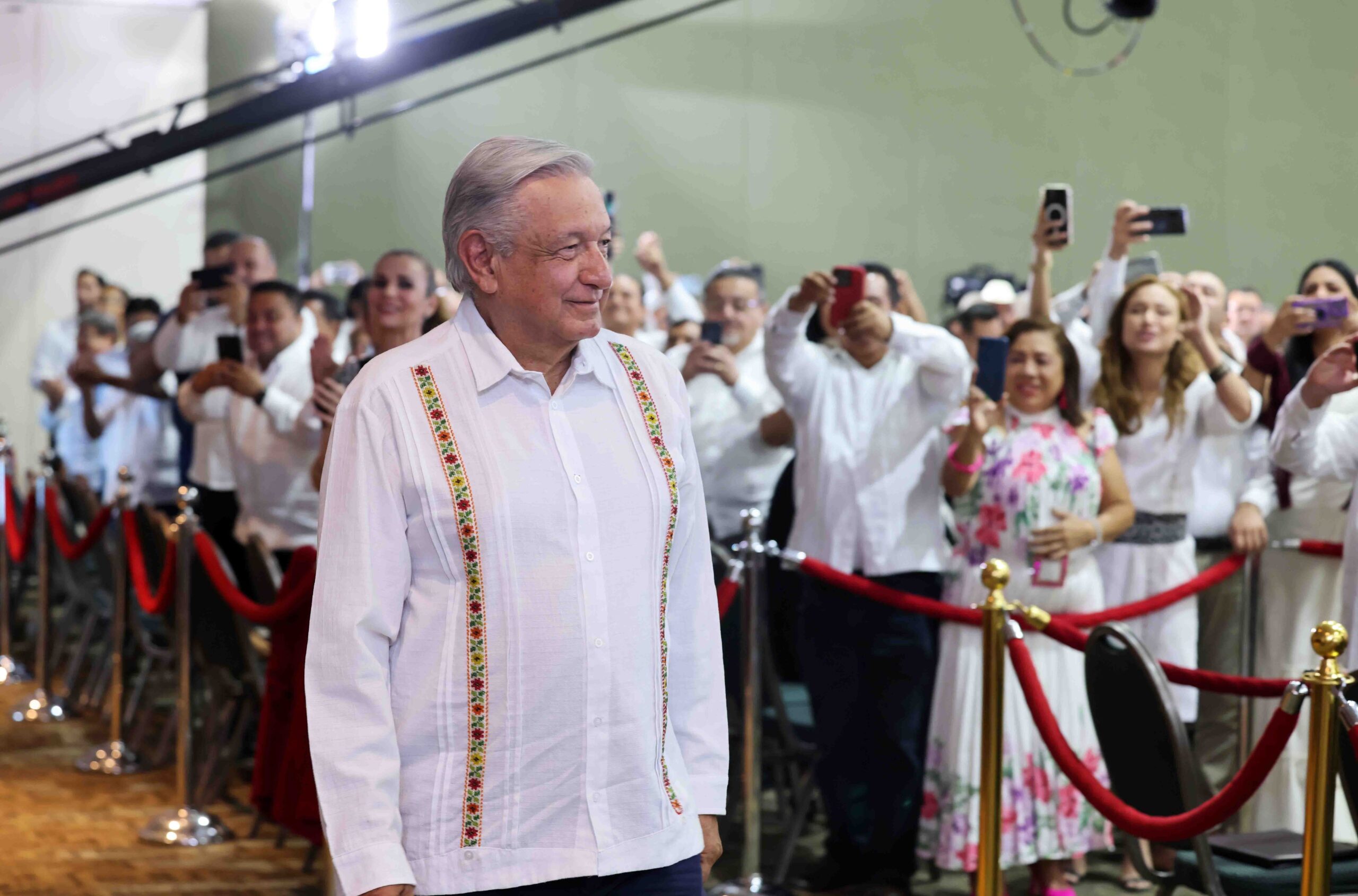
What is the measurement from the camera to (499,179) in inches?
70.3

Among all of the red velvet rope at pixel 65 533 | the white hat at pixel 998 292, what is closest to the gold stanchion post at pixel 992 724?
the white hat at pixel 998 292

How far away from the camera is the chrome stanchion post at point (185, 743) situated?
4.65m

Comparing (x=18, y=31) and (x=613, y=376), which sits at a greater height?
(x=18, y=31)

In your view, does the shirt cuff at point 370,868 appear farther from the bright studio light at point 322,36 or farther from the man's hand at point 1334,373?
the bright studio light at point 322,36

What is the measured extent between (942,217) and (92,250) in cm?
608

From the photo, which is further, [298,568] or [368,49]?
[368,49]

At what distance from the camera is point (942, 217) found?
575 centimetres

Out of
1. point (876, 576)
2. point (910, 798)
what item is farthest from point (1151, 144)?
point (910, 798)

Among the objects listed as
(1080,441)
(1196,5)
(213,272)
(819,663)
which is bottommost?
(819,663)

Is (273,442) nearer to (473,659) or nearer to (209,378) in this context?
(209,378)

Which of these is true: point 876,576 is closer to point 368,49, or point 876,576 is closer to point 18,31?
point 368,49

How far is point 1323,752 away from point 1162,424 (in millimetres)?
2100

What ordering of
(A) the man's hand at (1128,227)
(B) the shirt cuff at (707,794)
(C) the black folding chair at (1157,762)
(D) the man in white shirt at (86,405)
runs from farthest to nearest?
(D) the man in white shirt at (86,405) < (A) the man's hand at (1128,227) < (C) the black folding chair at (1157,762) < (B) the shirt cuff at (707,794)

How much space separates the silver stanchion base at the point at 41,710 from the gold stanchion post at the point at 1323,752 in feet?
17.3
